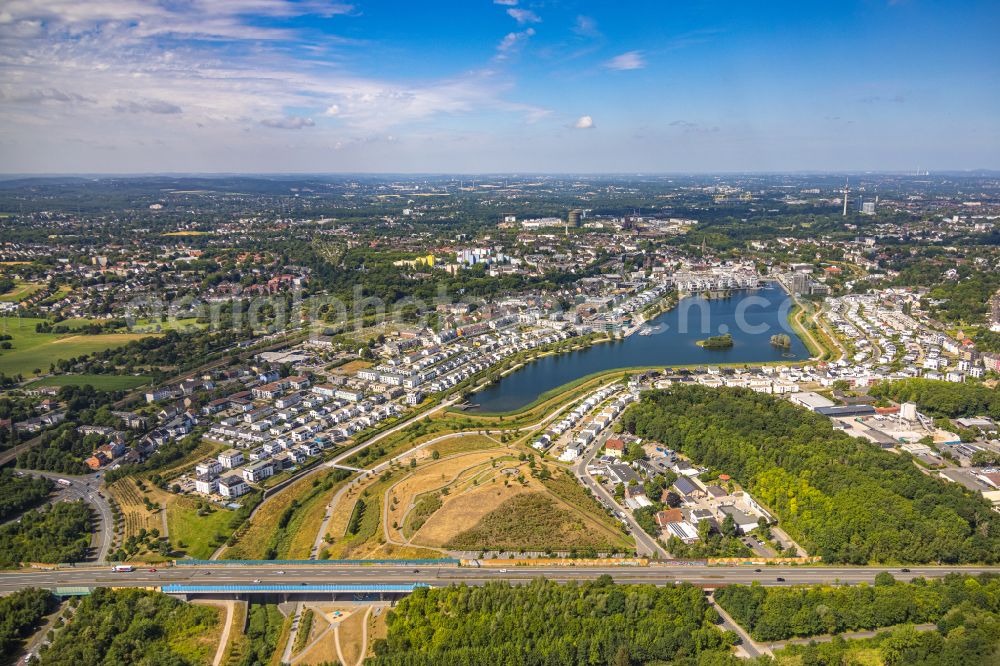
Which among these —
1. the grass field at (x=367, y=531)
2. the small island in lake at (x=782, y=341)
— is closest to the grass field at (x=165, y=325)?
the grass field at (x=367, y=531)

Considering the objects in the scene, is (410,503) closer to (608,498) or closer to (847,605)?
(608,498)

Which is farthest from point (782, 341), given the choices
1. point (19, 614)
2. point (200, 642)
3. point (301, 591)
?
point (19, 614)

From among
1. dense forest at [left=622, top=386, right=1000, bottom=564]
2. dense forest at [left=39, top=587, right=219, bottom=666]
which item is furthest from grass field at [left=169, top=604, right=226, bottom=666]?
dense forest at [left=622, top=386, right=1000, bottom=564]

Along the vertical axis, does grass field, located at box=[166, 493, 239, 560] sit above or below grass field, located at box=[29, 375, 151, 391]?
below

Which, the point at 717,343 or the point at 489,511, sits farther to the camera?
the point at 717,343

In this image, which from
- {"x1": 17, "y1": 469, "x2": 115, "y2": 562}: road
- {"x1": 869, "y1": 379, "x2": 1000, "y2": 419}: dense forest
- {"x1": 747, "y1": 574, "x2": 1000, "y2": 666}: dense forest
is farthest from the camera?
{"x1": 869, "y1": 379, "x2": 1000, "y2": 419}: dense forest

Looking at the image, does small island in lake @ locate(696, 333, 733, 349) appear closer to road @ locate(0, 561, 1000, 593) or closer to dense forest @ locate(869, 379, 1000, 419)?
dense forest @ locate(869, 379, 1000, 419)

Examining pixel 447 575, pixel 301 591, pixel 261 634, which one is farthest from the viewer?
pixel 447 575
